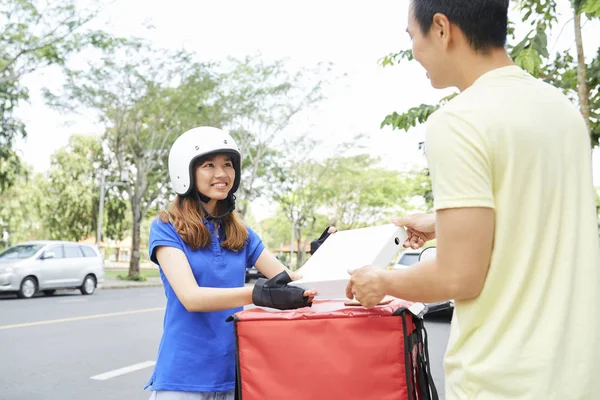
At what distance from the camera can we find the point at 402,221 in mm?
1958

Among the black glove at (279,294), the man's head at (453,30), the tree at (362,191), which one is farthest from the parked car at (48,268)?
the tree at (362,191)

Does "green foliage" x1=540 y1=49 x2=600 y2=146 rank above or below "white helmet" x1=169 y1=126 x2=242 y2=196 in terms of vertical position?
above

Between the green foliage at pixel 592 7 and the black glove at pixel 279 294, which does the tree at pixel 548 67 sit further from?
the black glove at pixel 279 294

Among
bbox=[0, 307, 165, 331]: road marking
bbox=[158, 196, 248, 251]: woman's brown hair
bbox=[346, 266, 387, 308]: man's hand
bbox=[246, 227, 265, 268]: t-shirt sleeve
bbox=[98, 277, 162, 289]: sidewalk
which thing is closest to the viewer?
bbox=[346, 266, 387, 308]: man's hand

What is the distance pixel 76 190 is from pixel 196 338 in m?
37.9

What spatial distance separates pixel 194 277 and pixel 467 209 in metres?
1.24

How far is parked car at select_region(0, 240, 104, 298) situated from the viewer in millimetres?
15170

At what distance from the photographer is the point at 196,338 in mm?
2166

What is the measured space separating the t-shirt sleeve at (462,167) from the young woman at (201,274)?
0.76 m

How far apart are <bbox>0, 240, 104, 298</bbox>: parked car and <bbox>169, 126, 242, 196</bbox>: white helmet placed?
14.3 m

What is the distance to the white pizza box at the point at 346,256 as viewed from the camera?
5.55 ft

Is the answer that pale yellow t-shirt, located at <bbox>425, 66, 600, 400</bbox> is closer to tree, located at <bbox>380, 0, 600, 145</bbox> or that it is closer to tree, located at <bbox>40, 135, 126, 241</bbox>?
tree, located at <bbox>380, 0, 600, 145</bbox>

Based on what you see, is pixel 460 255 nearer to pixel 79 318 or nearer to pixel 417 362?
pixel 417 362

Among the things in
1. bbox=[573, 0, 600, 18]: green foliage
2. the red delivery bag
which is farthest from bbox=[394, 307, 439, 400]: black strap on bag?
bbox=[573, 0, 600, 18]: green foliage
